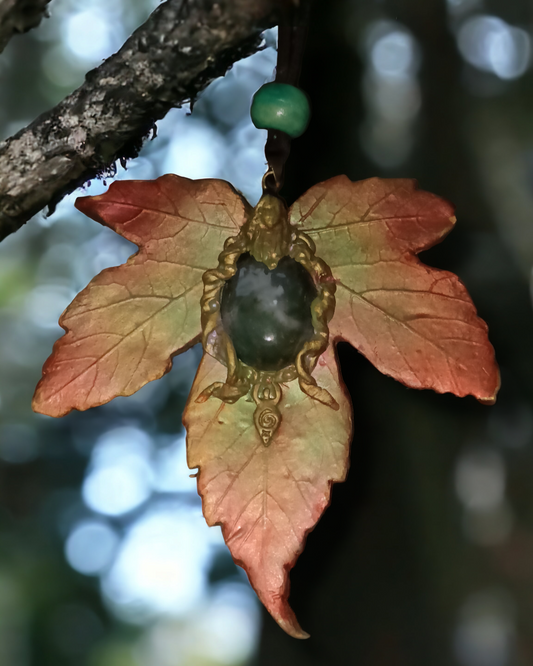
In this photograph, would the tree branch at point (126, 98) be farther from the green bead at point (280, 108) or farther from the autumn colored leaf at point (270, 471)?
the autumn colored leaf at point (270, 471)

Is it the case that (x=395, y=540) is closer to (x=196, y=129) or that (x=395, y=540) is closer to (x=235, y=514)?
(x=235, y=514)

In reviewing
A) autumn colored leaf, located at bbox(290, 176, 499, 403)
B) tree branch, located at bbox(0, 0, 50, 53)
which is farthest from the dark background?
tree branch, located at bbox(0, 0, 50, 53)

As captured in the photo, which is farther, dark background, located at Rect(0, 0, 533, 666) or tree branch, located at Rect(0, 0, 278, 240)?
dark background, located at Rect(0, 0, 533, 666)

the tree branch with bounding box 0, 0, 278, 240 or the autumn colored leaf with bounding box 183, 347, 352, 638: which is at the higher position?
the tree branch with bounding box 0, 0, 278, 240

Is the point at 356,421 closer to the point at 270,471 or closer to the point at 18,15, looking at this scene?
the point at 270,471

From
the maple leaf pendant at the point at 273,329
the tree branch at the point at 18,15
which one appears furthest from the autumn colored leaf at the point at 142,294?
the tree branch at the point at 18,15

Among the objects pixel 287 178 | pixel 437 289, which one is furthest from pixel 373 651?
pixel 287 178

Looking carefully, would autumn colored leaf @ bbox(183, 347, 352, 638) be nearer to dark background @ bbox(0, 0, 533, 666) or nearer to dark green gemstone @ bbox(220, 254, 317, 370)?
dark green gemstone @ bbox(220, 254, 317, 370)

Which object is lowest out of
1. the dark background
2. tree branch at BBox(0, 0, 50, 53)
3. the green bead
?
the dark background
